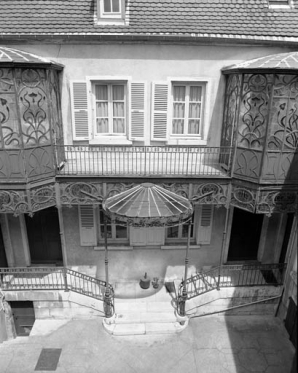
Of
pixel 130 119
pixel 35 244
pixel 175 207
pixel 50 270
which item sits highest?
pixel 130 119

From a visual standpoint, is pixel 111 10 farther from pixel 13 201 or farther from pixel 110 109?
pixel 13 201

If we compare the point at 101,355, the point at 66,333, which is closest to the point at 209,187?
the point at 101,355

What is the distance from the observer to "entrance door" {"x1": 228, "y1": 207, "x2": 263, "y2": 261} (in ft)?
37.6

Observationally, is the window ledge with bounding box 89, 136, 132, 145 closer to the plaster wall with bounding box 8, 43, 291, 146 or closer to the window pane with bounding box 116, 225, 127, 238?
the plaster wall with bounding box 8, 43, 291, 146

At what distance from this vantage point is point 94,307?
404 inches

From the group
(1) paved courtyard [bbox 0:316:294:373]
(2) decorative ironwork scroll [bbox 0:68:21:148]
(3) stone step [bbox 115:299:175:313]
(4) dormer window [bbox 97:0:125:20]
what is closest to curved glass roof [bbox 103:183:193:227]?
(2) decorative ironwork scroll [bbox 0:68:21:148]

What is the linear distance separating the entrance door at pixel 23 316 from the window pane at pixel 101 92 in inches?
310

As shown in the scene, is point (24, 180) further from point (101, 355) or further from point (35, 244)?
point (101, 355)

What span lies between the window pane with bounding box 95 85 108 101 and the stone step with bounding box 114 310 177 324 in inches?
304

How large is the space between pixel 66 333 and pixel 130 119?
7.71 m

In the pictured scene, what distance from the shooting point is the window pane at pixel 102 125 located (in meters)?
10.3

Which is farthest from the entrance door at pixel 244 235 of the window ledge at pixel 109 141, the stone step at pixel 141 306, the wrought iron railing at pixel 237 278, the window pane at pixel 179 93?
the window ledge at pixel 109 141

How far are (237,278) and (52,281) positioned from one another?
707 cm

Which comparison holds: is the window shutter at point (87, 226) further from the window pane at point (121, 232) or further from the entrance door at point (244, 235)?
the entrance door at point (244, 235)
